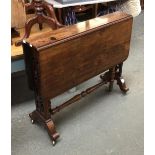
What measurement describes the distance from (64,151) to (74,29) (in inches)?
31.6

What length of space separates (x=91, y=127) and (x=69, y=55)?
1.97ft

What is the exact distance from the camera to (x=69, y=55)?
5.05 ft

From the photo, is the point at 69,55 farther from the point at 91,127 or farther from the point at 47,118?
the point at 91,127

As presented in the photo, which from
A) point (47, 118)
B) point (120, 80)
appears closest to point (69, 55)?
point (47, 118)

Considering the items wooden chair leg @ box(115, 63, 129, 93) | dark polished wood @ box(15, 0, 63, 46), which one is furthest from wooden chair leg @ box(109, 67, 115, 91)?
dark polished wood @ box(15, 0, 63, 46)

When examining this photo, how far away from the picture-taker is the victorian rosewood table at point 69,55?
4.76ft

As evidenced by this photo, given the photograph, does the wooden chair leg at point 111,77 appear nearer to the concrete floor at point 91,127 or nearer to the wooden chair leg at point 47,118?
the concrete floor at point 91,127

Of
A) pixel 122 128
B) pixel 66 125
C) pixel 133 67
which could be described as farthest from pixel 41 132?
pixel 133 67

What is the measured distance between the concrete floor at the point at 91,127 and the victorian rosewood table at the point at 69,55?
104 mm

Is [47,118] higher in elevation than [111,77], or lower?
lower

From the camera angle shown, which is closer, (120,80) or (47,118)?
(47,118)

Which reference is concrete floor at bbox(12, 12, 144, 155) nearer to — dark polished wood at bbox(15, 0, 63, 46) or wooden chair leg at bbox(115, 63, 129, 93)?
wooden chair leg at bbox(115, 63, 129, 93)

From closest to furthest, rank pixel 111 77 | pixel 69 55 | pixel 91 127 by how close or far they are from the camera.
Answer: pixel 69 55, pixel 91 127, pixel 111 77

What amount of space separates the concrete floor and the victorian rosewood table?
10 cm
